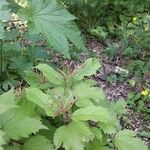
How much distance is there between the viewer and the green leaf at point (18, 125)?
148 cm

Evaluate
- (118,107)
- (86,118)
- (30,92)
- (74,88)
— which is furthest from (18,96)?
(118,107)

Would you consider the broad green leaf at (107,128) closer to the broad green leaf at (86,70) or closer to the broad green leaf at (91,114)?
the broad green leaf at (91,114)

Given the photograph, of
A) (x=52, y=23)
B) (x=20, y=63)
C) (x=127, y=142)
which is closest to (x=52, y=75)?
(x=127, y=142)

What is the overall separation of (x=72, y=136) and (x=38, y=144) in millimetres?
146

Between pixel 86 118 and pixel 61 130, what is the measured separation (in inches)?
4.2

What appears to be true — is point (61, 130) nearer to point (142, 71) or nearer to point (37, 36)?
point (37, 36)

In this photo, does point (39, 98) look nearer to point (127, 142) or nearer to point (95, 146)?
point (95, 146)

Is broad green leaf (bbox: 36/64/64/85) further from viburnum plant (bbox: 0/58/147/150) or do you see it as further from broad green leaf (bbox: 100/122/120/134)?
broad green leaf (bbox: 100/122/120/134)

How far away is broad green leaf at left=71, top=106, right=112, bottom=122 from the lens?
152cm

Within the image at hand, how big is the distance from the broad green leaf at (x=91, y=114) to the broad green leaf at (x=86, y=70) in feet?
0.82

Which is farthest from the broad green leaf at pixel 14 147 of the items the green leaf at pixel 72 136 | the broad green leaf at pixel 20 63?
the broad green leaf at pixel 20 63

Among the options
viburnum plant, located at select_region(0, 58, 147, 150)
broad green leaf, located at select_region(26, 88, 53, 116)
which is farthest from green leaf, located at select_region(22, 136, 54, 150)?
broad green leaf, located at select_region(26, 88, 53, 116)

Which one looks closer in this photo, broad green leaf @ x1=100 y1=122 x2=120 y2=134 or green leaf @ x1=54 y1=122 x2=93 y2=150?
green leaf @ x1=54 y1=122 x2=93 y2=150

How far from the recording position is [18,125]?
4.93ft
